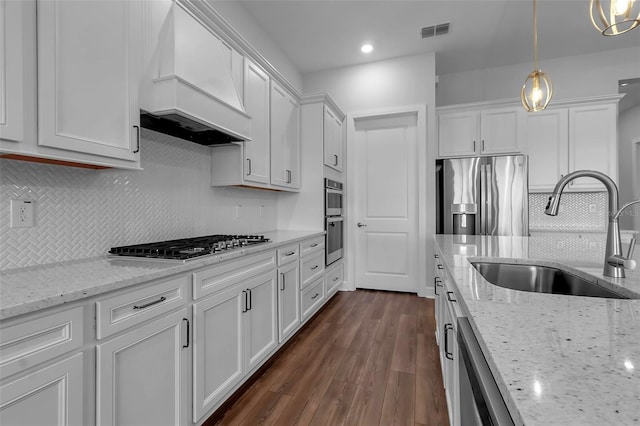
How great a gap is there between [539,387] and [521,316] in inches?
12.9

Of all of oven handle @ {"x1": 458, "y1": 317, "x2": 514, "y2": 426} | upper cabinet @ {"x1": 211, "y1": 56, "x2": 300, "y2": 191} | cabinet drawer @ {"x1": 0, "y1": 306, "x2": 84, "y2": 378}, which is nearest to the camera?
oven handle @ {"x1": 458, "y1": 317, "x2": 514, "y2": 426}

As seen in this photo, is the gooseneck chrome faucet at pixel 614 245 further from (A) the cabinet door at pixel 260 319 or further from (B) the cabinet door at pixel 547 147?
(B) the cabinet door at pixel 547 147

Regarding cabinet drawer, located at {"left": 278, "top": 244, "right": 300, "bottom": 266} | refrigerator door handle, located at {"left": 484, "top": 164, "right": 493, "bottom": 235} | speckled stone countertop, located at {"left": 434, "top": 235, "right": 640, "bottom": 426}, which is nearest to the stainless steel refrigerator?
refrigerator door handle, located at {"left": 484, "top": 164, "right": 493, "bottom": 235}

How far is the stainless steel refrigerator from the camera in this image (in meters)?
3.84

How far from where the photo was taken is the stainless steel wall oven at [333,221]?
12.2 feet

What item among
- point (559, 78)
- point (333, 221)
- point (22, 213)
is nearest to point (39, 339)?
point (22, 213)

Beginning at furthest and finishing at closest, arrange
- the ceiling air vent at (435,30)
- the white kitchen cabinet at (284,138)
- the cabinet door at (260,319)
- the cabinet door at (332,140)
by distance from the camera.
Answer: the cabinet door at (332,140), the ceiling air vent at (435,30), the white kitchen cabinet at (284,138), the cabinet door at (260,319)

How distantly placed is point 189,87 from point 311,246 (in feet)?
5.95

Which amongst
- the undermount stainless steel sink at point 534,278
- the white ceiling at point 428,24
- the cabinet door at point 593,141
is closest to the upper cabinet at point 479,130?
the cabinet door at point 593,141

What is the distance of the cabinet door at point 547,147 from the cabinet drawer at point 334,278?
2655 millimetres

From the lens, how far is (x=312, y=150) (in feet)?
12.2

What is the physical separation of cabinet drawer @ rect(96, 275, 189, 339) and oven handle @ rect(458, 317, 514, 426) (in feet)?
3.81

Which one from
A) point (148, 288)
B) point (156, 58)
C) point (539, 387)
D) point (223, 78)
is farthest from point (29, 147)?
point (539, 387)

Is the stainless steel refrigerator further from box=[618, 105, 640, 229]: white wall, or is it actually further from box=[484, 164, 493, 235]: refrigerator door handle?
box=[618, 105, 640, 229]: white wall
